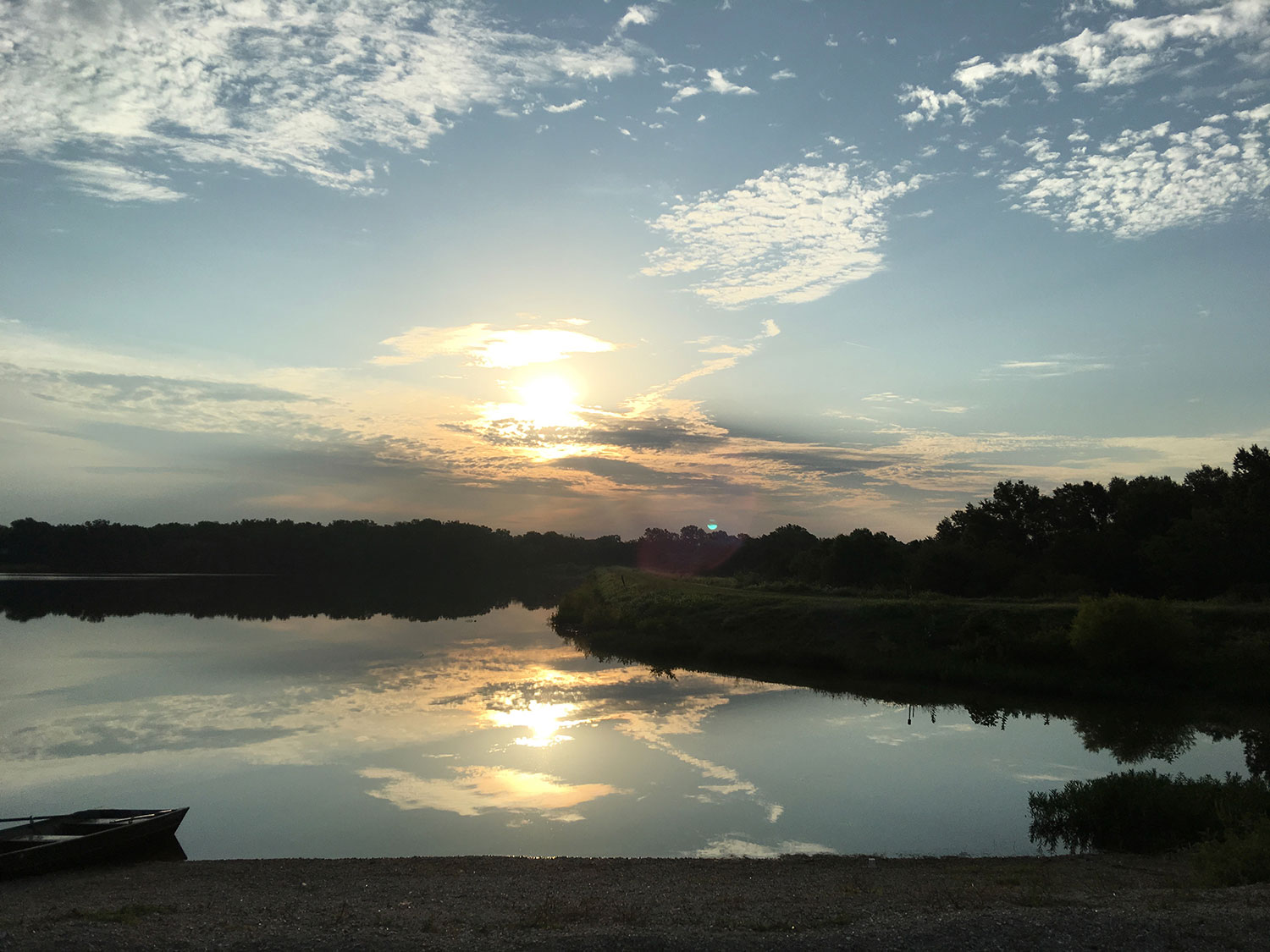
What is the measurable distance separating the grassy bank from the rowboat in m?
25.8

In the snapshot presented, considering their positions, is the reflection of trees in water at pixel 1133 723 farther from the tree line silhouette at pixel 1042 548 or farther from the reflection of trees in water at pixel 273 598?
the reflection of trees in water at pixel 273 598

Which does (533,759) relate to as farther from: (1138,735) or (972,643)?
(972,643)

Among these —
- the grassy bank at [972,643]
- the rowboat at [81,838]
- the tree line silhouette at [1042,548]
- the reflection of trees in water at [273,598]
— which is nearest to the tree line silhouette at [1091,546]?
the tree line silhouette at [1042,548]

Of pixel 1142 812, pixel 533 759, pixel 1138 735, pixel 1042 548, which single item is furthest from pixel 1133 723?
pixel 1042 548

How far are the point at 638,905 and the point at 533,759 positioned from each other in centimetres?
1121

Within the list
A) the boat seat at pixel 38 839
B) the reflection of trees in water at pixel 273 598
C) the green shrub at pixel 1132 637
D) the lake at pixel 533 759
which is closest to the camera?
the boat seat at pixel 38 839

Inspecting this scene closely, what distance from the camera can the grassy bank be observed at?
→ 31391 mm

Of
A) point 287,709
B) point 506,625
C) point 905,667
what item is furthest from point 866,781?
point 506,625

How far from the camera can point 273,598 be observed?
88.5 m

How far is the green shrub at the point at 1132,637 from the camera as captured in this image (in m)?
31.7

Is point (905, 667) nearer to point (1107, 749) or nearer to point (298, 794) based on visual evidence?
point (1107, 749)

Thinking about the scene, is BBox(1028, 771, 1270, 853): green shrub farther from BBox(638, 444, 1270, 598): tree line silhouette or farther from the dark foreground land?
BBox(638, 444, 1270, 598): tree line silhouette

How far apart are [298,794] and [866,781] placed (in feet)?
43.6

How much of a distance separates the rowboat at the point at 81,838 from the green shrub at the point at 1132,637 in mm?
31446
